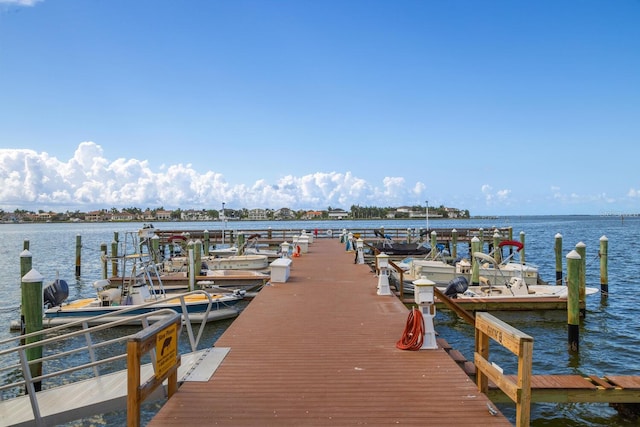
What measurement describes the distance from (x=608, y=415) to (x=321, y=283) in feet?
25.7

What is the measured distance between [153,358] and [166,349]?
0.48 ft

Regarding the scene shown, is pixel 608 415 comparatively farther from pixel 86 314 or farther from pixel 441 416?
pixel 86 314

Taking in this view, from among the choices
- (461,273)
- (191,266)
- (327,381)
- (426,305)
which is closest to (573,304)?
(426,305)

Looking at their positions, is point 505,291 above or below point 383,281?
below

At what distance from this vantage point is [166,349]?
4844mm

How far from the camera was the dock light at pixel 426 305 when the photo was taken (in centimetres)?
698

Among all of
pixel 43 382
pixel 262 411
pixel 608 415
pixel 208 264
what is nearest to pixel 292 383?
pixel 262 411

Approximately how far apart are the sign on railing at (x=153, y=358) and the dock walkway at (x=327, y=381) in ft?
1.30

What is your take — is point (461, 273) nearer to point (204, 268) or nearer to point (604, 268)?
point (604, 268)

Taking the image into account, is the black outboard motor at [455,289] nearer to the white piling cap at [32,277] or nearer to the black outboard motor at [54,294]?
the white piling cap at [32,277]

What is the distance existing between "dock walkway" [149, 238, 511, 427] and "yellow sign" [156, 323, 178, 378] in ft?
1.45

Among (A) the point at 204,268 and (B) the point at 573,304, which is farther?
(A) the point at 204,268

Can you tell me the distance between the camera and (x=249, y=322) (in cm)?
902

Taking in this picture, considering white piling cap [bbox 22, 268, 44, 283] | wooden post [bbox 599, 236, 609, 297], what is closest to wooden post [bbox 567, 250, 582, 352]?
wooden post [bbox 599, 236, 609, 297]
